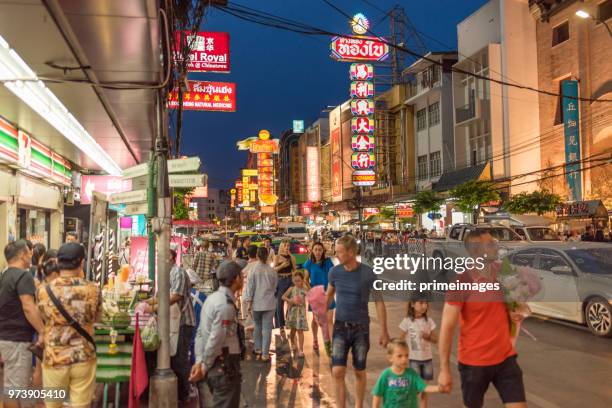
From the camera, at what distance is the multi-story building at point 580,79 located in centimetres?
2714

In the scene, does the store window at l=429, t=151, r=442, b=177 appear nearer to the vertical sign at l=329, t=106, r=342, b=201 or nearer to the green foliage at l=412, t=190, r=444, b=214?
the green foliage at l=412, t=190, r=444, b=214

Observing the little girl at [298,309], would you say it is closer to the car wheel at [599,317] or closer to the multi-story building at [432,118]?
the car wheel at [599,317]

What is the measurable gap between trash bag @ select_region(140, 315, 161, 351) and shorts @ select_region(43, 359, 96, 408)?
5.89 ft

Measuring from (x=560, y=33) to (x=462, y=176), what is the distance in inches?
391

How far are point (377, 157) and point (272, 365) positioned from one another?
47415 millimetres

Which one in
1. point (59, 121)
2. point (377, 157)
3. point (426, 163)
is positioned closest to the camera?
point (59, 121)

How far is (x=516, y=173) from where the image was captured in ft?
109

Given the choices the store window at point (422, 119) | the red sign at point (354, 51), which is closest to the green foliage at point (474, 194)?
the store window at point (422, 119)

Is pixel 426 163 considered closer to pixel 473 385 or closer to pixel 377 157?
pixel 377 157

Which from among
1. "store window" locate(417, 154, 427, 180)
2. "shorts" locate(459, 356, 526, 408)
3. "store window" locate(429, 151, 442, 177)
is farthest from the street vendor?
"store window" locate(417, 154, 427, 180)

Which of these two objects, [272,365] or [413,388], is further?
[272,365]

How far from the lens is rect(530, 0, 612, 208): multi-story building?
2714 cm

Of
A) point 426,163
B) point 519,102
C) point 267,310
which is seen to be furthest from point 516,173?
point 267,310

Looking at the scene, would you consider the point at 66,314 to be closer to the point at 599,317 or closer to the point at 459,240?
the point at 599,317
